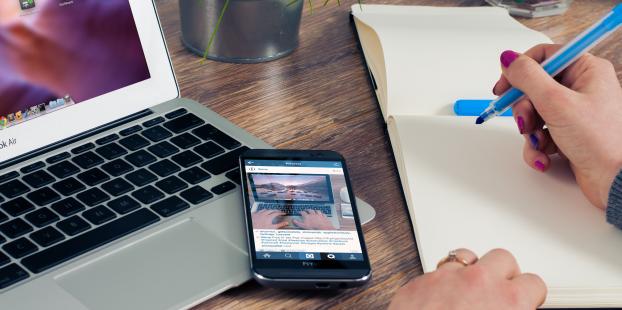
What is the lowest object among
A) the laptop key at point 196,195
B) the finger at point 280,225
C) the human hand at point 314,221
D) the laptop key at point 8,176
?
the human hand at point 314,221

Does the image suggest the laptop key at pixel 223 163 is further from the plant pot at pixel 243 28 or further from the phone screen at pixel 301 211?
the plant pot at pixel 243 28

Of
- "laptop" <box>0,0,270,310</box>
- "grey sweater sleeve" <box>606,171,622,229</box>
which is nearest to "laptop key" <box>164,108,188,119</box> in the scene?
"laptop" <box>0,0,270,310</box>

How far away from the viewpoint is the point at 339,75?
99 centimetres

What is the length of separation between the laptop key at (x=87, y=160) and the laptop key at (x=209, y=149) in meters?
0.09

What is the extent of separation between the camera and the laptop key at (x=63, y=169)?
0.72m

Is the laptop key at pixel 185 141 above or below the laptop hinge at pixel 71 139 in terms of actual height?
below

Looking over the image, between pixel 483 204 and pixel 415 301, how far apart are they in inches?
6.9

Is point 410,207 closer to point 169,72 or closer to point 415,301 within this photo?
point 415,301

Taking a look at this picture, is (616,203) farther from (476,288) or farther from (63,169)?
(63,169)

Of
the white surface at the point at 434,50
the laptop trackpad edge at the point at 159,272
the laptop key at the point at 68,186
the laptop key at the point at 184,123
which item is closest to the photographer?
the laptop trackpad edge at the point at 159,272

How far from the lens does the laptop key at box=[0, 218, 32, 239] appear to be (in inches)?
25.2

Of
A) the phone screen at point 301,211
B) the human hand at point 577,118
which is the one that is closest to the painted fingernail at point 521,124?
the human hand at point 577,118

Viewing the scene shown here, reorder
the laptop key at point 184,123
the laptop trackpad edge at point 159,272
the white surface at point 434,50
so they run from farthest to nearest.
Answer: the white surface at point 434,50
the laptop key at point 184,123
the laptop trackpad edge at point 159,272

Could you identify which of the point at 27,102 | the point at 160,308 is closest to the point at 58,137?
the point at 27,102
